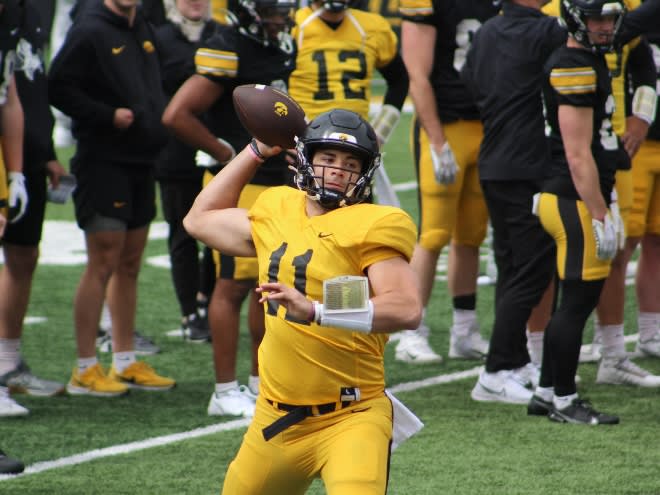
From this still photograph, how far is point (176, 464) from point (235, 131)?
5.76ft

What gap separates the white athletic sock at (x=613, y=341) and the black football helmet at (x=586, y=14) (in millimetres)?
1584

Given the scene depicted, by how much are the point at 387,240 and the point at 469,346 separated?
372cm

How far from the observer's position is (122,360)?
6.59m

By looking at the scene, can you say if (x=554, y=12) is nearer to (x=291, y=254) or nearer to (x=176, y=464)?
(x=176, y=464)

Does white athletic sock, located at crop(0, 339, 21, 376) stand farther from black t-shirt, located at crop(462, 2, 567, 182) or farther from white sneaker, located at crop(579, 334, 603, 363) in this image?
white sneaker, located at crop(579, 334, 603, 363)

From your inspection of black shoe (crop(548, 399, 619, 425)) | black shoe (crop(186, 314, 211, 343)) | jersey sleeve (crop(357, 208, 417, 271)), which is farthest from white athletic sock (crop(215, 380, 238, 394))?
jersey sleeve (crop(357, 208, 417, 271))

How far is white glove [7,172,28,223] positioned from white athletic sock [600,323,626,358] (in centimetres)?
285

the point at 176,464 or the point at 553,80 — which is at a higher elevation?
the point at 553,80

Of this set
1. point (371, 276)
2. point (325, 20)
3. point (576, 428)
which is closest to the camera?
point (371, 276)

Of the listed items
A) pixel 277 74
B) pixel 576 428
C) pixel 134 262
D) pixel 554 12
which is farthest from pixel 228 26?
pixel 576 428

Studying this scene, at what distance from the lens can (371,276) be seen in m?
3.53

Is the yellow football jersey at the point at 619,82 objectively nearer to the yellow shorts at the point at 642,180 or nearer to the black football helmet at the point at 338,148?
the yellow shorts at the point at 642,180

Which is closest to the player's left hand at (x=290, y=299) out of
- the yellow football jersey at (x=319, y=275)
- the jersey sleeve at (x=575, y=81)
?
the yellow football jersey at (x=319, y=275)

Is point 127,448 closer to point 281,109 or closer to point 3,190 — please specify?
point 3,190
